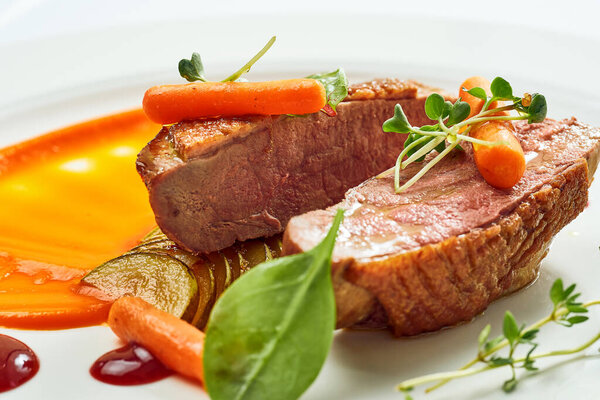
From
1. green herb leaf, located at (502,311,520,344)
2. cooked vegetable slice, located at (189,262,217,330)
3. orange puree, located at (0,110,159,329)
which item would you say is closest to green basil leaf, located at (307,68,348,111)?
cooked vegetable slice, located at (189,262,217,330)

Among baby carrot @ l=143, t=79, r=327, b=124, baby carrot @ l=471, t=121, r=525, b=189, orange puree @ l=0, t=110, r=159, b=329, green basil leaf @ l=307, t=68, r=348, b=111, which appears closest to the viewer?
baby carrot @ l=471, t=121, r=525, b=189

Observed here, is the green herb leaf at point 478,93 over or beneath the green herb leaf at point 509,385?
over

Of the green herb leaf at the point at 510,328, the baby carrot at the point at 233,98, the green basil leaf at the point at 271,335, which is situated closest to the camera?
the green basil leaf at the point at 271,335

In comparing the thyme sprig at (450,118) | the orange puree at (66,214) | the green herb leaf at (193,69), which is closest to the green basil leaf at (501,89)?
the thyme sprig at (450,118)

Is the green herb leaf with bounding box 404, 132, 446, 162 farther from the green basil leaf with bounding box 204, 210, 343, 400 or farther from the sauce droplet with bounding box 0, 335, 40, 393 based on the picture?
the sauce droplet with bounding box 0, 335, 40, 393

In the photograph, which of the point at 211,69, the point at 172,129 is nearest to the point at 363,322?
the point at 172,129

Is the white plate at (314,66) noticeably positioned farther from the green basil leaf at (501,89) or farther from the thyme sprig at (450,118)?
the green basil leaf at (501,89)
